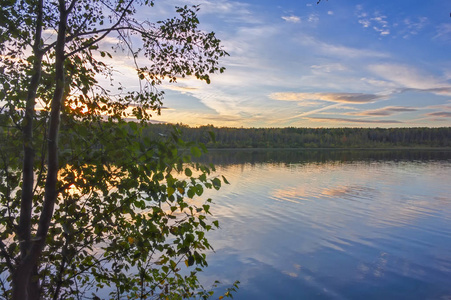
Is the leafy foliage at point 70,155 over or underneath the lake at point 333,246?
over

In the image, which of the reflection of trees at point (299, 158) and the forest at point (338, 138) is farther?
the forest at point (338, 138)

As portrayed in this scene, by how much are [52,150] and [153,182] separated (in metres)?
1.02

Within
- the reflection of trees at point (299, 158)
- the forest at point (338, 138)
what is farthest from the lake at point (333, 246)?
the forest at point (338, 138)

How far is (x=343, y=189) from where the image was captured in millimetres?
28219

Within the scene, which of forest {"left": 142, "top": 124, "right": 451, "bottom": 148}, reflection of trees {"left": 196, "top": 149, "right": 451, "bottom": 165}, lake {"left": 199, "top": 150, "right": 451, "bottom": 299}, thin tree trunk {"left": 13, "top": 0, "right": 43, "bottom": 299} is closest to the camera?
thin tree trunk {"left": 13, "top": 0, "right": 43, "bottom": 299}

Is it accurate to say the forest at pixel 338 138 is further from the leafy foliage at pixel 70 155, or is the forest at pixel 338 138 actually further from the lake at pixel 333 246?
the leafy foliage at pixel 70 155

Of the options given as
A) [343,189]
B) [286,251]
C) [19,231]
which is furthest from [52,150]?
[343,189]

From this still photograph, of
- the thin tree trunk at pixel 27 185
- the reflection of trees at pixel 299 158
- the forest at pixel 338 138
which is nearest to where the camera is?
the thin tree trunk at pixel 27 185

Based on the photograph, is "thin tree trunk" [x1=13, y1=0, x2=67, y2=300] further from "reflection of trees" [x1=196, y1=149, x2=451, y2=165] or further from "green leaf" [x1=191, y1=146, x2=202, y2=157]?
"reflection of trees" [x1=196, y1=149, x2=451, y2=165]

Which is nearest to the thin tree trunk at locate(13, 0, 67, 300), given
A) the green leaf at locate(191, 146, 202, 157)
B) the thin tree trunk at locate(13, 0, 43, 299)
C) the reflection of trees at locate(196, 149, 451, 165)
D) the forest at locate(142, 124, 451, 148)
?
the thin tree trunk at locate(13, 0, 43, 299)

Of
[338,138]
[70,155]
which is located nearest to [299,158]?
[70,155]

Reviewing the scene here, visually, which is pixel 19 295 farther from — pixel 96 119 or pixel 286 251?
pixel 286 251

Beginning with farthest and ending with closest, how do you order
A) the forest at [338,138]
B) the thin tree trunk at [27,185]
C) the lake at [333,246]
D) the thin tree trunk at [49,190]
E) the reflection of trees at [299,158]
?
1. the forest at [338,138]
2. the reflection of trees at [299,158]
3. the lake at [333,246]
4. the thin tree trunk at [49,190]
5. the thin tree trunk at [27,185]

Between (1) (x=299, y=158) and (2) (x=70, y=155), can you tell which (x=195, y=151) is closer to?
(2) (x=70, y=155)
